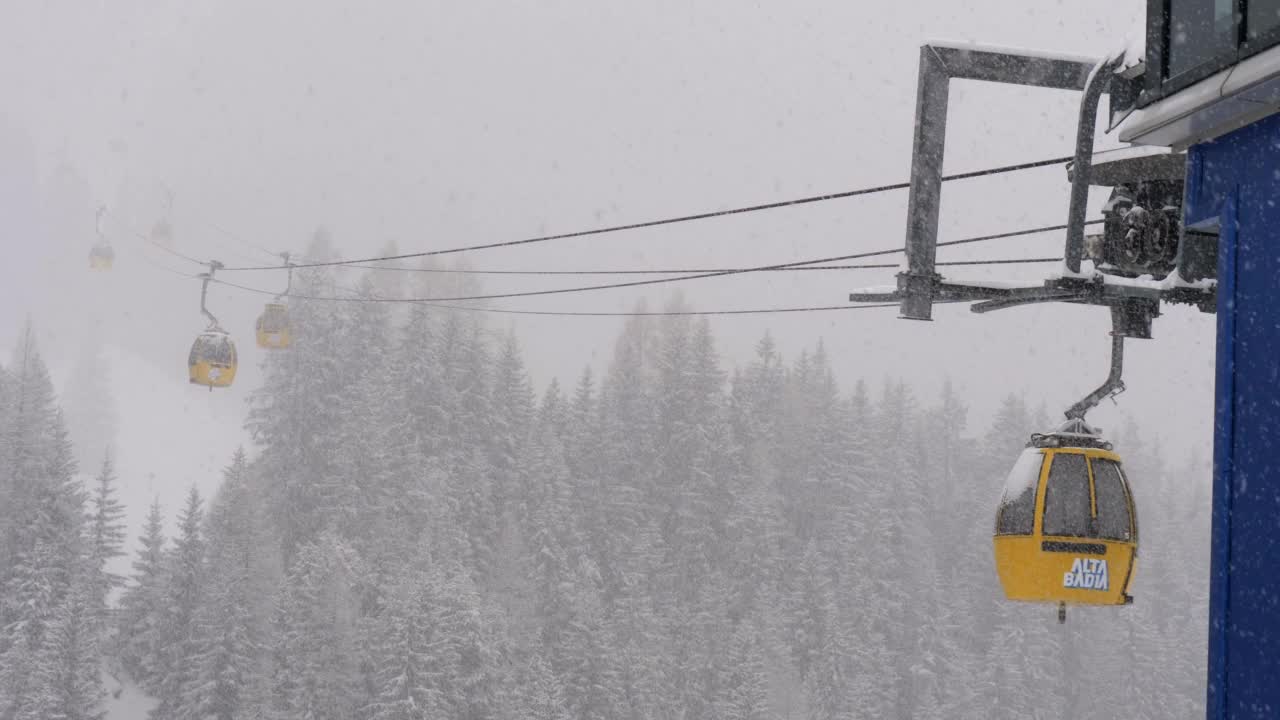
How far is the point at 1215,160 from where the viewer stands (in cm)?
454

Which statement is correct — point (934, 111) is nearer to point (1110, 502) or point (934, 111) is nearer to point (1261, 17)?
point (1110, 502)

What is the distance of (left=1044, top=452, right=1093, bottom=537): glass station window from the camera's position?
6.55 metres

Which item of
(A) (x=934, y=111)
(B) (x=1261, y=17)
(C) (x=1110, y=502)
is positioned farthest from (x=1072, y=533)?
(B) (x=1261, y=17)

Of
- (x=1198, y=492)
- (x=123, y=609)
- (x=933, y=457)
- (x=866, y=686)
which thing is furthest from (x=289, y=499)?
(x=1198, y=492)

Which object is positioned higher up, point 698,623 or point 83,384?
point 83,384

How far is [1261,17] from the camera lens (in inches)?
162

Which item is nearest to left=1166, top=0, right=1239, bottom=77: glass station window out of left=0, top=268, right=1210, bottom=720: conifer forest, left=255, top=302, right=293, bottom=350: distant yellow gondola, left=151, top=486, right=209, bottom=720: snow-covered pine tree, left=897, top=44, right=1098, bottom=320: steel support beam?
left=897, top=44, right=1098, bottom=320: steel support beam

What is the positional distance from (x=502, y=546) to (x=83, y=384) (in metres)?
60.9

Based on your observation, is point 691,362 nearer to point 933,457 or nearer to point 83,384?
point 933,457

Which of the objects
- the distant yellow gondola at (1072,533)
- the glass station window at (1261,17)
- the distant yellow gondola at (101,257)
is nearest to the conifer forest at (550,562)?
the distant yellow gondola at (101,257)

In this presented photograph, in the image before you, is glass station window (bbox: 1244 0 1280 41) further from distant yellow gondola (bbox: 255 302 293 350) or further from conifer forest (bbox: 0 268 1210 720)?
conifer forest (bbox: 0 268 1210 720)

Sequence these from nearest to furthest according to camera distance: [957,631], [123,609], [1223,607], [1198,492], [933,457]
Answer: [1223,607] < [123,609] < [957,631] < [933,457] < [1198,492]

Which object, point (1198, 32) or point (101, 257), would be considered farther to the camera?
point (101, 257)

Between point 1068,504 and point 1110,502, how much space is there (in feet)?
0.78
